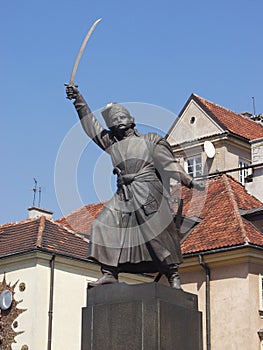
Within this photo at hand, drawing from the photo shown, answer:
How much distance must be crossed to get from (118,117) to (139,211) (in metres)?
1.38

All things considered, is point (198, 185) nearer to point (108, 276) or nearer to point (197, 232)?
point (108, 276)

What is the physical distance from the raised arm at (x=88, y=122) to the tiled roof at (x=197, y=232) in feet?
49.8

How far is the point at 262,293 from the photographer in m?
29.3

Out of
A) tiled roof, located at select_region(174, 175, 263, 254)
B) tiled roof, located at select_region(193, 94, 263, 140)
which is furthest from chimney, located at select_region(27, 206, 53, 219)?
tiled roof, located at select_region(193, 94, 263, 140)

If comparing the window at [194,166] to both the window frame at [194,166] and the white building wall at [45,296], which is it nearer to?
the window frame at [194,166]

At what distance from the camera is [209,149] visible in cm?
3722

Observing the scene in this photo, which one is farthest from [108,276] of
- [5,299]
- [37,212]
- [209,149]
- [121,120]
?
[209,149]

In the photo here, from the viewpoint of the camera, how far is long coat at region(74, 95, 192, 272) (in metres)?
12.6

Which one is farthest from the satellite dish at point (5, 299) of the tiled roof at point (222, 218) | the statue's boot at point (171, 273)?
the statue's boot at point (171, 273)

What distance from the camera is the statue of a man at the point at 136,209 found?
1262cm

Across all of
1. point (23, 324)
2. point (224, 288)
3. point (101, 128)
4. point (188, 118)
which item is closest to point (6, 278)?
point (23, 324)

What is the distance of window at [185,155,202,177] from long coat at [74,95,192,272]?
24190 millimetres

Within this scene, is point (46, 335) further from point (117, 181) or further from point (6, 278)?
point (117, 181)

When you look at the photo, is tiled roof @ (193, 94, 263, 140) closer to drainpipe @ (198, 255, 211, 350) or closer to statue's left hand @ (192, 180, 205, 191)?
drainpipe @ (198, 255, 211, 350)
